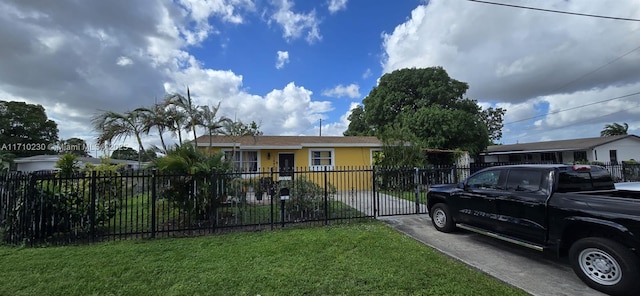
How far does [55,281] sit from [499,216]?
724 cm

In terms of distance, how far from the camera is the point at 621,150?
25.9 m

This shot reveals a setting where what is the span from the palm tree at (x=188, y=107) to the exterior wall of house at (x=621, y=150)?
104 feet

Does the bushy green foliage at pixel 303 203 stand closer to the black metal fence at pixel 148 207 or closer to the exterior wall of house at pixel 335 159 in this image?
the black metal fence at pixel 148 207

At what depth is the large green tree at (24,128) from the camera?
112 ft

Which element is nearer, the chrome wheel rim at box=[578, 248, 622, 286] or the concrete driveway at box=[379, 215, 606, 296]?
the chrome wheel rim at box=[578, 248, 622, 286]

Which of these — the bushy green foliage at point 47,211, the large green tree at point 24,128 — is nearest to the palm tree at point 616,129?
the bushy green foliage at point 47,211

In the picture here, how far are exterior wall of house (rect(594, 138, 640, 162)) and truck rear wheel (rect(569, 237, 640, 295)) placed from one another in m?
28.9

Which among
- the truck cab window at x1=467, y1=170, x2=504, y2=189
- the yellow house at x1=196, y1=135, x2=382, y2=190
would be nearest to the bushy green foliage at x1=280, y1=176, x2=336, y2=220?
the truck cab window at x1=467, y1=170, x2=504, y2=189

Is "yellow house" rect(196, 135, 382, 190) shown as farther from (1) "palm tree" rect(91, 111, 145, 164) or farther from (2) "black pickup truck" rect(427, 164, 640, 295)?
(2) "black pickup truck" rect(427, 164, 640, 295)

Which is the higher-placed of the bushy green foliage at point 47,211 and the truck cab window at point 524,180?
the truck cab window at point 524,180

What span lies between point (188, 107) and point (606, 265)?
544 inches

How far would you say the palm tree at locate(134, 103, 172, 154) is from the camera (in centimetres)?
1293

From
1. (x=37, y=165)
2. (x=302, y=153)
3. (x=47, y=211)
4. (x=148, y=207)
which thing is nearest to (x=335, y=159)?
(x=302, y=153)

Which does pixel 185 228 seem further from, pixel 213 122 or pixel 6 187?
pixel 213 122
